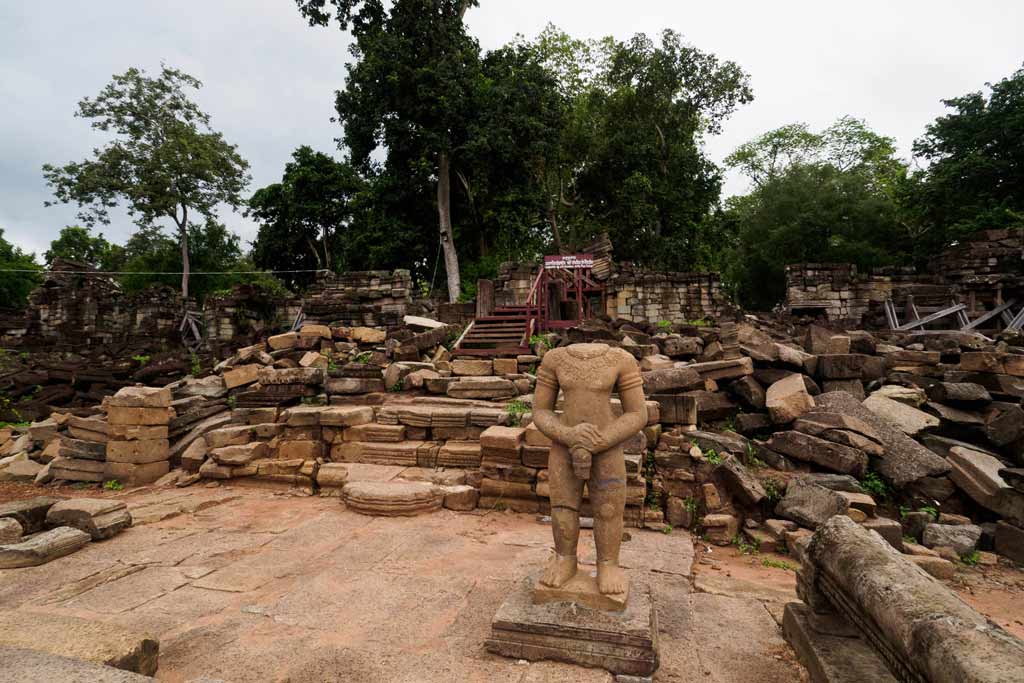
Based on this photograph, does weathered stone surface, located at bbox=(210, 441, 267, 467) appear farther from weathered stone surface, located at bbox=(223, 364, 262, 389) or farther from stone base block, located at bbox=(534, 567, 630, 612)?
stone base block, located at bbox=(534, 567, 630, 612)

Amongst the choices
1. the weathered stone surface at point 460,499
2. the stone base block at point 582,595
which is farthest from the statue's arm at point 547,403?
the weathered stone surface at point 460,499

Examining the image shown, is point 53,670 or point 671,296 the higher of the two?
point 671,296

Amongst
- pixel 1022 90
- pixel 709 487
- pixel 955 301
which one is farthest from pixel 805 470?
pixel 1022 90

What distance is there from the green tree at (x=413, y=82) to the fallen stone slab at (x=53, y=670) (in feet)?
65.6

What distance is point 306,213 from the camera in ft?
94.5

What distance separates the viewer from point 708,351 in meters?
9.09

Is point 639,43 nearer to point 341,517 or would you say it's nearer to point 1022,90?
point 1022,90

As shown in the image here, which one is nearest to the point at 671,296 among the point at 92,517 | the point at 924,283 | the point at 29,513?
the point at 924,283

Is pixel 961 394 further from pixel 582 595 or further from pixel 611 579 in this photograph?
pixel 582 595

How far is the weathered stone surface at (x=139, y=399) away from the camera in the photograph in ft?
25.0

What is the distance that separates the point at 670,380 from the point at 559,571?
15.3 ft

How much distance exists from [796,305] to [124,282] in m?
37.8

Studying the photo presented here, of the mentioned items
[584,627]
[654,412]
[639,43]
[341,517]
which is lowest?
[341,517]

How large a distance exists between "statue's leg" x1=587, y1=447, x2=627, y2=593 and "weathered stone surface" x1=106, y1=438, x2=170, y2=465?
25.2ft
